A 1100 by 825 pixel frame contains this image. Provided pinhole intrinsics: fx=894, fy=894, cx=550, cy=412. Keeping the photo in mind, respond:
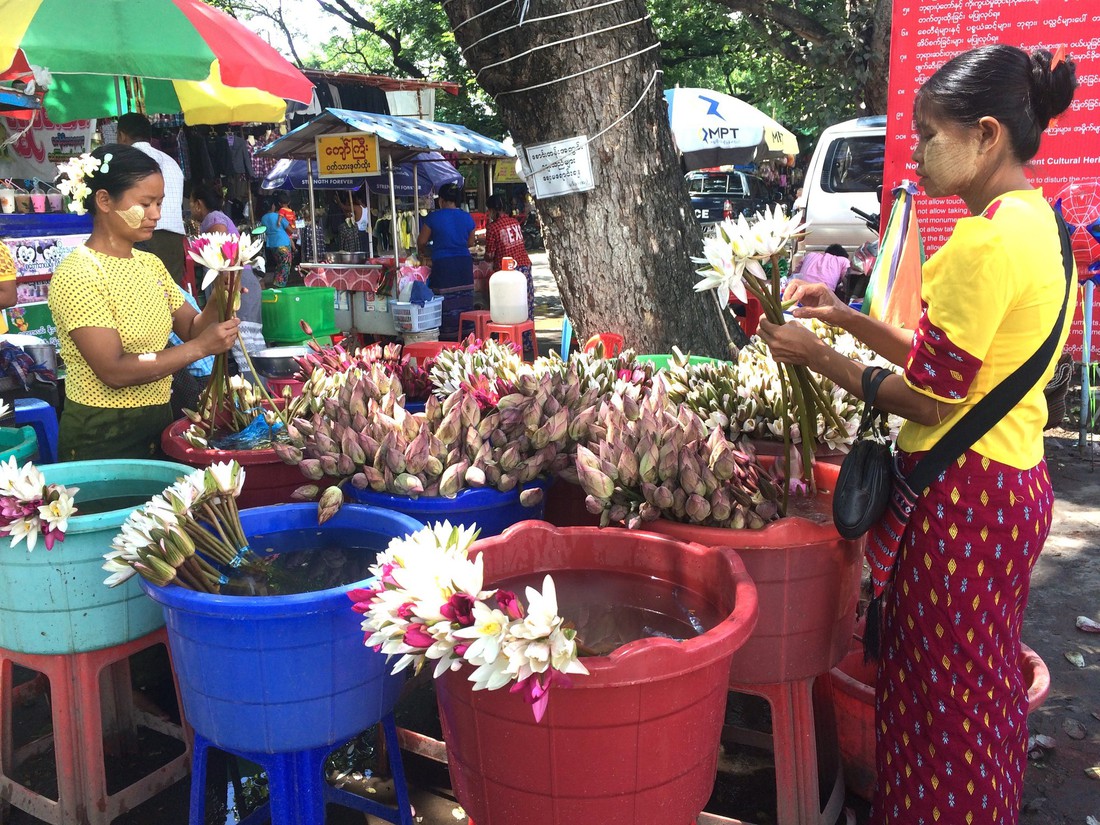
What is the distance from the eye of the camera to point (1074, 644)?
3.36 m

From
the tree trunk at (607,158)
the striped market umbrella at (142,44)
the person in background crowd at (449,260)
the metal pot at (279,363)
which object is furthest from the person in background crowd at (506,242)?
the tree trunk at (607,158)

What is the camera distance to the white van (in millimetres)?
8820

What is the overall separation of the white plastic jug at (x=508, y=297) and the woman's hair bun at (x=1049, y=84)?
16.0 ft

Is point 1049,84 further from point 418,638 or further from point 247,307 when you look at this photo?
point 247,307

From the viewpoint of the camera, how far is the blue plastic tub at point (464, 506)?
2119 mm

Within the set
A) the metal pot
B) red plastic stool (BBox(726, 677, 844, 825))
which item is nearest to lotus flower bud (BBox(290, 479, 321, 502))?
red plastic stool (BBox(726, 677, 844, 825))

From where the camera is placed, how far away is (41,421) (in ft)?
10.7

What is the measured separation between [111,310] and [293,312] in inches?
168

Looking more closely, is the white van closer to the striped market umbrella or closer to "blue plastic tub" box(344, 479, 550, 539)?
the striped market umbrella

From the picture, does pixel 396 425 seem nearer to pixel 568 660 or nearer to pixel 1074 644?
pixel 568 660

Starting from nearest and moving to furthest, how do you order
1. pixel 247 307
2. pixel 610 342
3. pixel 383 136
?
1. pixel 610 342
2. pixel 247 307
3. pixel 383 136

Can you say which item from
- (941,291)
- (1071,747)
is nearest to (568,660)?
(941,291)

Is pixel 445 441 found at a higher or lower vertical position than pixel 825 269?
lower

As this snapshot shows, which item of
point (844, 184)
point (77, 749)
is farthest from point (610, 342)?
point (844, 184)
